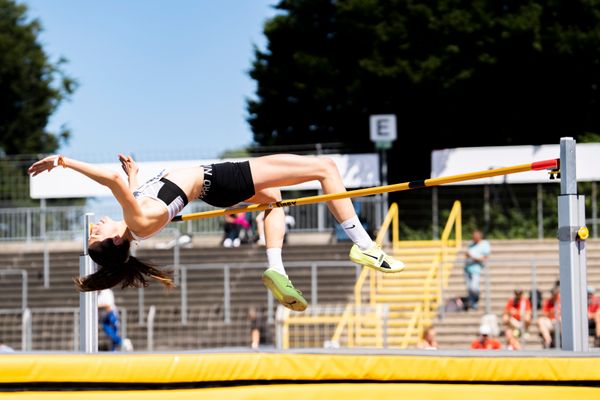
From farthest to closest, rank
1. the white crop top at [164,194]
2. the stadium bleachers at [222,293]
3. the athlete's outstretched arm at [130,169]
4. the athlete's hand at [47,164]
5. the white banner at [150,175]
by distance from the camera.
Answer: the white banner at [150,175] < the stadium bleachers at [222,293] < the athlete's outstretched arm at [130,169] < the white crop top at [164,194] < the athlete's hand at [47,164]

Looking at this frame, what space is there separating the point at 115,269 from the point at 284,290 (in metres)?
1.06

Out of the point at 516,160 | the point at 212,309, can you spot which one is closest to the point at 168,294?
the point at 212,309

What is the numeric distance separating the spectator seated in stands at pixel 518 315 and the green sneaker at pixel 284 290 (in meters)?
6.91

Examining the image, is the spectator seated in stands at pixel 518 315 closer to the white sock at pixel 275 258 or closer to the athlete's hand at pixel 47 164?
the white sock at pixel 275 258

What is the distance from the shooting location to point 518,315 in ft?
45.6

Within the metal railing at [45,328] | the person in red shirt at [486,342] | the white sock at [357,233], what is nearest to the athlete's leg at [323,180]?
the white sock at [357,233]

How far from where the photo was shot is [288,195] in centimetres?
2125

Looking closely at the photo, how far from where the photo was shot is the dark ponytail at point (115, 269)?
22.4 ft

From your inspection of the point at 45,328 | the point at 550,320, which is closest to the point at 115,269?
the point at 550,320

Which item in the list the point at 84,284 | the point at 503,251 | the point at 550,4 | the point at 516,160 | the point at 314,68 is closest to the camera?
the point at 84,284

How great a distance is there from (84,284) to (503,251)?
1143 cm

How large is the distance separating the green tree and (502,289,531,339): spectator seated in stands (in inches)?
930

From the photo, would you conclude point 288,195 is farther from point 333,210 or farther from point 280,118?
point 333,210

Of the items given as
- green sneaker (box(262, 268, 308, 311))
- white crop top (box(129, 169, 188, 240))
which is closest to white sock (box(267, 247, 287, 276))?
green sneaker (box(262, 268, 308, 311))
